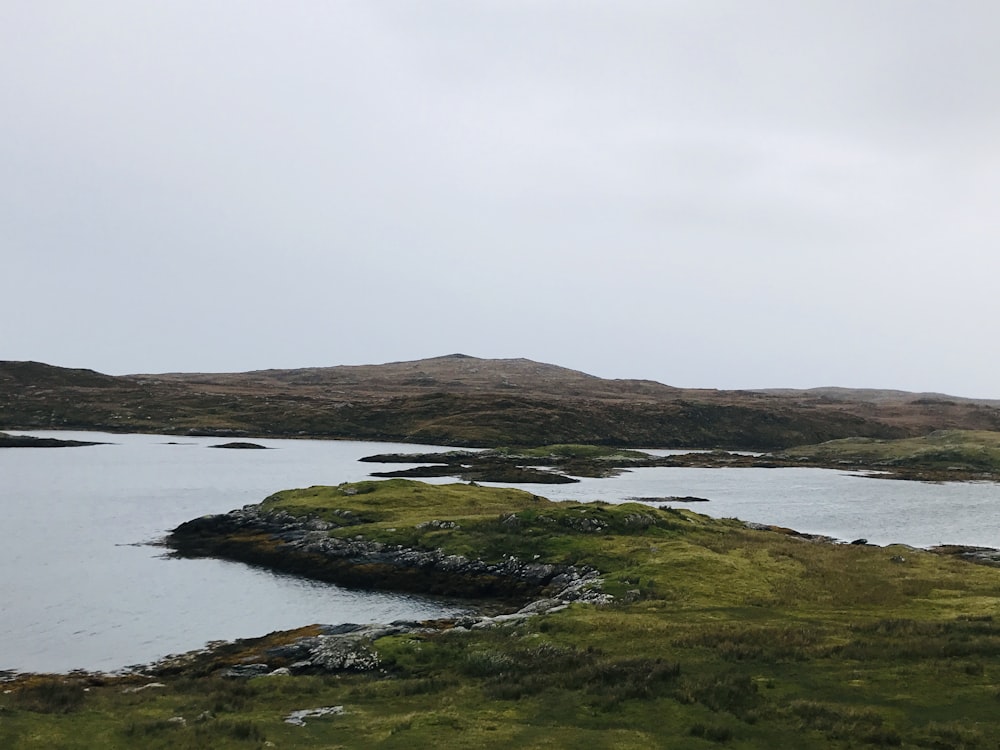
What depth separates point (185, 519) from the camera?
80.8 m

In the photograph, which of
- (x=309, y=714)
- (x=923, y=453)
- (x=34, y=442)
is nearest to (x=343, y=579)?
(x=309, y=714)

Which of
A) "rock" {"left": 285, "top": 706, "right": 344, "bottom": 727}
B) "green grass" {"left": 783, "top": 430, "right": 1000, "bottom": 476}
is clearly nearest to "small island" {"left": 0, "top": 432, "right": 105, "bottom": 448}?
"rock" {"left": 285, "top": 706, "right": 344, "bottom": 727}

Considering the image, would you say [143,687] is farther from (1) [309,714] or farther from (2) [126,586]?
(2) [126,586]

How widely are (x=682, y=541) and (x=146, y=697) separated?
37931mm

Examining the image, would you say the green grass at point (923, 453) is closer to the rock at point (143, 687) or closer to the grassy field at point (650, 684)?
the grassy field at point (650, 684)

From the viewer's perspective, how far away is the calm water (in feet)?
141

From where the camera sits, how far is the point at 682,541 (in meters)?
54.9

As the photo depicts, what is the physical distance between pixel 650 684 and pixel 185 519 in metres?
68.1

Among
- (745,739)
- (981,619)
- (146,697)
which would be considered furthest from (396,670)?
(981,619)

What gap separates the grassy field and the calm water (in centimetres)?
809

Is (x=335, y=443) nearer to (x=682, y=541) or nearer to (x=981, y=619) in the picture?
(x=682, y=541)

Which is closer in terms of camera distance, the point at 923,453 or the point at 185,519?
the point at 185,519

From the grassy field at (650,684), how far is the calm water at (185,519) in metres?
8.09

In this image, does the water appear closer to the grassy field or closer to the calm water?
the calm water
